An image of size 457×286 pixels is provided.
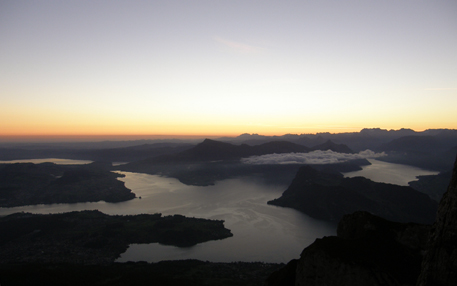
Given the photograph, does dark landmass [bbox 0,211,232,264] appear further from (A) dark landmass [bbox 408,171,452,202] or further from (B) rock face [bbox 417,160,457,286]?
(A) dark landmass [bbox 408,171,452,202]

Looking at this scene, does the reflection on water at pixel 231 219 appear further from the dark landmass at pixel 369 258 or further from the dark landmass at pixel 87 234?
the dark landmass at pixel 369 258

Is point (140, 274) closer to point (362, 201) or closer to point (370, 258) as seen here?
point (370, 258)

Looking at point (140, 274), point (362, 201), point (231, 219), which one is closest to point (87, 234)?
point (140, 274)

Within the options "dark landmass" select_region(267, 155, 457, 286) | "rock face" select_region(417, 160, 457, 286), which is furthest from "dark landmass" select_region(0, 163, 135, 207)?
"rock face" select_region(417, 160, 457, 286)

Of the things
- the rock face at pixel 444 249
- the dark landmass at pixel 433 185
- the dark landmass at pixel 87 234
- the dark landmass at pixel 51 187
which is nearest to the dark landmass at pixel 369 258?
the rock face at pixel 444 249

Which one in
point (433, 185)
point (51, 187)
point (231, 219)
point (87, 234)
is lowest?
point (231, 219)
